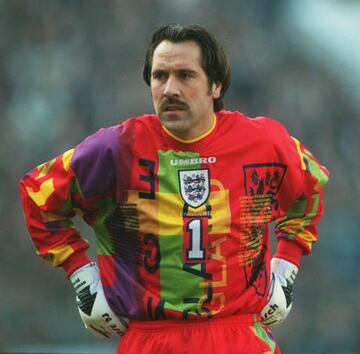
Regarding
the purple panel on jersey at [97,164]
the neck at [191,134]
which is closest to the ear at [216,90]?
the neck at [191,134]

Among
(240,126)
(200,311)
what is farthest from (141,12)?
(200,311)

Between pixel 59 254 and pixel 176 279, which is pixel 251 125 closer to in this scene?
pixel 176 279

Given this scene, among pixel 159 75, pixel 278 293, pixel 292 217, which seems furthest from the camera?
pixel 292 217

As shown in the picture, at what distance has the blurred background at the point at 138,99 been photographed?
20.3ft

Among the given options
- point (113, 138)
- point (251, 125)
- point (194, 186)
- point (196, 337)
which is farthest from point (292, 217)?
point (113, 138)

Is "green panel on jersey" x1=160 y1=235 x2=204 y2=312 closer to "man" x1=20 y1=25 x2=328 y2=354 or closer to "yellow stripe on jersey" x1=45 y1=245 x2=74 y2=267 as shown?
"man" x1=20 y1=25 x2=328 y2=354

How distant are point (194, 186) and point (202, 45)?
0.50 metres

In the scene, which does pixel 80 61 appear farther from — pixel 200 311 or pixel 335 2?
pixel 200 311

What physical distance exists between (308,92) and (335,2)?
2.05ft

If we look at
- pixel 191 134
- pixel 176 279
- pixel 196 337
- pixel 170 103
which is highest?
pixel 170 103

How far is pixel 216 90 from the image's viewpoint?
142 inches

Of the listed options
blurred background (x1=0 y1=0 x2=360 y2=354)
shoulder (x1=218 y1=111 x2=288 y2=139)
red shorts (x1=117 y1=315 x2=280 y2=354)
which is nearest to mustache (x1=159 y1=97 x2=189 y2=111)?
shoulder (x1=218 y1=111 x2=288 y2=139)

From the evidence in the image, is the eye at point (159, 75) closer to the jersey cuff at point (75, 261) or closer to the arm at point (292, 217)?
the arm at point (292, 217)

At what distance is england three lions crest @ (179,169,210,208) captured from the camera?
340cm
